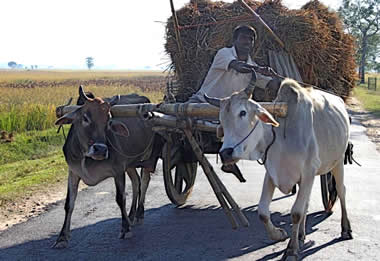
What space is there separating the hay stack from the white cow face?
3463 millimetres

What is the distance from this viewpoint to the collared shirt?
260 inches

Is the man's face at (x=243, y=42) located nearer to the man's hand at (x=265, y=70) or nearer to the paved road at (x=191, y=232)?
the man's hand at (x=265, y=70)

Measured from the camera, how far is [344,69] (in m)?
8.68

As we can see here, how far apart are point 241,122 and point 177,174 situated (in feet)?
10.1

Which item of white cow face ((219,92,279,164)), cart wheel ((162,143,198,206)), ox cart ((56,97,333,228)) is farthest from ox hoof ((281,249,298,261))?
cart wheel ((162,143,198,206))

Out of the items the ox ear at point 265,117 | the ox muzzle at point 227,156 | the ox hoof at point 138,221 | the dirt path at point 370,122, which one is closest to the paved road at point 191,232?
the ox hoof at point 138,221

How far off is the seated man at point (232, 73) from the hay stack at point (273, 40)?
4.94 ft

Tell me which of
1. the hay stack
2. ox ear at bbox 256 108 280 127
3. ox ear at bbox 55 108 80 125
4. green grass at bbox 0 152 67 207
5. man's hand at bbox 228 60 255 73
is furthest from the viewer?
green grass at bbox 0 152 67 207

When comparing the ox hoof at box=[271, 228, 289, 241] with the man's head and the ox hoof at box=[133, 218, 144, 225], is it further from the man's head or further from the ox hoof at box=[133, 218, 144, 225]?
the man's head

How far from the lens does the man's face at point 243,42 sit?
661cm

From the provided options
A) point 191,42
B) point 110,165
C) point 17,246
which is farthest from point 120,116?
point 191,42

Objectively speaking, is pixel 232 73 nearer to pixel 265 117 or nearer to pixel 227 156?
pixel 265 117

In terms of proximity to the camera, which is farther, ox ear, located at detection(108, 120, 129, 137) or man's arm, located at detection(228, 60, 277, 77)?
man's arm, located at detection(228, 60, 277, 77)

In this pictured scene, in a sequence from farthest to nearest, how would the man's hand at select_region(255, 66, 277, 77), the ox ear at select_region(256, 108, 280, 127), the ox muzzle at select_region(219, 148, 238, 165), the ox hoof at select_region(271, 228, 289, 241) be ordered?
the man's hand at select_region(255, 66, 277, 77) → the ox hoof at select_region(271, 228, 289, 241) → the ox ear at select_region(256, 108, 280, 127) → the ox muzzle at select_region(219, 148, 238, 165)
